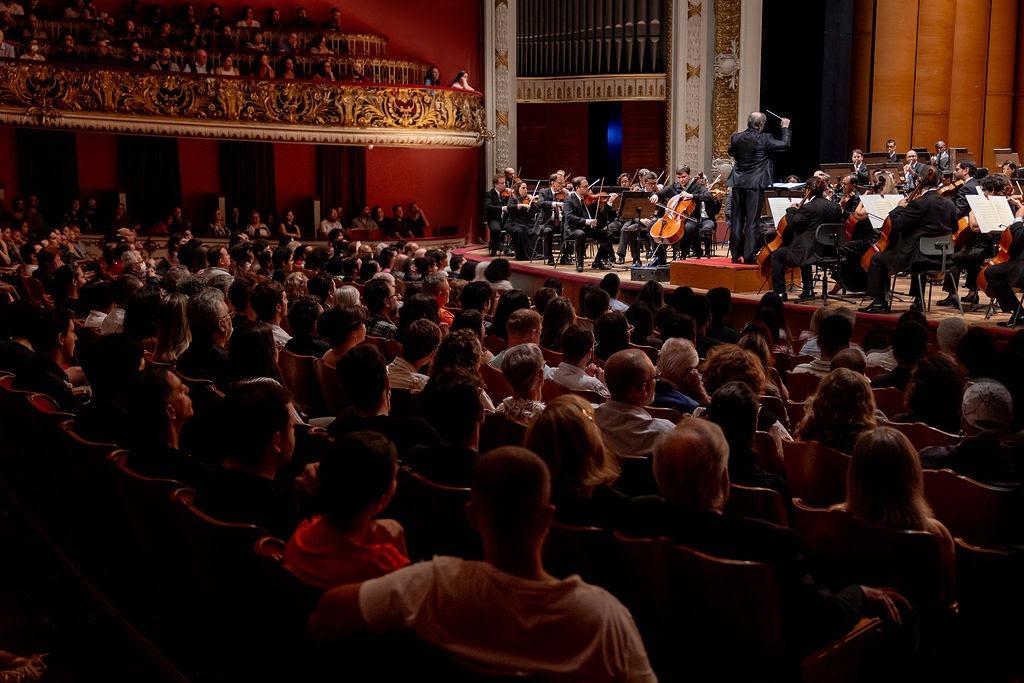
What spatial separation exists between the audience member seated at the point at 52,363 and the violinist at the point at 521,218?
28.2ft

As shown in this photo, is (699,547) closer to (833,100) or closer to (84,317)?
(84,317)

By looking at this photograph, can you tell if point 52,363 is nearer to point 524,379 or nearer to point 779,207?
point 524,379

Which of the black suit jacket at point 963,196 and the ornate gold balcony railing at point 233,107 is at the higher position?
the ornate gold balcony railing at point 233,107

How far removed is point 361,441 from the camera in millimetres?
2039

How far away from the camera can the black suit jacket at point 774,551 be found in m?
2.23

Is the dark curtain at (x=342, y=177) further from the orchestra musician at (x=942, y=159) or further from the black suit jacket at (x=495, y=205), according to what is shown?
the orchestra musician at (x=942, y=159)

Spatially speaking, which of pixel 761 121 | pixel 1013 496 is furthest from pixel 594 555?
pixel 761 121

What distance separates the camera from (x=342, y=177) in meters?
16.6

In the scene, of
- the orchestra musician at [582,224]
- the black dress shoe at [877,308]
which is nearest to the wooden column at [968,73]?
the orchestra musician at [582,224]

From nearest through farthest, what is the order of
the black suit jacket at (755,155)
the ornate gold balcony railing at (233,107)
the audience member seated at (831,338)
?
the audience member seated at (831,338) → the black suit jacket at (755,155) → the ornate gold balcony railing at (233,107)

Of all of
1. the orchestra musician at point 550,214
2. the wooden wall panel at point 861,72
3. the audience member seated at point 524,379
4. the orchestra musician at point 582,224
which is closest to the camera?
the audience member seated at point 524,379

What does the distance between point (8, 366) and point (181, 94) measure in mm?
10637

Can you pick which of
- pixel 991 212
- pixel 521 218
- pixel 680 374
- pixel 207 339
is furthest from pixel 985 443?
pixel 521 218

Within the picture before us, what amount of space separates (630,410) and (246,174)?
14.1 meters
